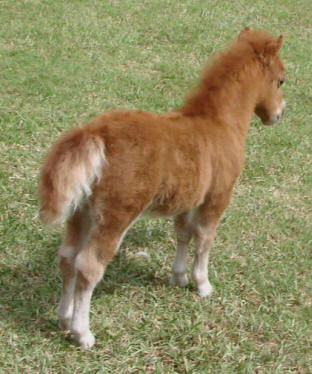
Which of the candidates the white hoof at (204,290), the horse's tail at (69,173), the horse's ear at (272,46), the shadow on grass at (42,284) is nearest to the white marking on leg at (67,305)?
the shadow on grass at (42,284)

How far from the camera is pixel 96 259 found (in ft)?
10.5

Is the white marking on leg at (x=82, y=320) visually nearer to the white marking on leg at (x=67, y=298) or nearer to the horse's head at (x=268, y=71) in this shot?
the white marking on leg at (x=67, y=298)

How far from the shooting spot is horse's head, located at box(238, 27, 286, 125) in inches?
157

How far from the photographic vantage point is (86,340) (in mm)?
3432

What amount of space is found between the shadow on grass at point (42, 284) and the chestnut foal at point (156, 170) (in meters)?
0.21

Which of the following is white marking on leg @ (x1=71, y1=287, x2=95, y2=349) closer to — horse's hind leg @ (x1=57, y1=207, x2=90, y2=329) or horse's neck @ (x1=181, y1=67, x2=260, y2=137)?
horse's hind leg @ (x1=57, y1=207, x2=90, y2=329)

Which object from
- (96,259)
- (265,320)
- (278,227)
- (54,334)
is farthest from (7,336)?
(278,227)

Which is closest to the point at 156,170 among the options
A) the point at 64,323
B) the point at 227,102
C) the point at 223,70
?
the point at 227,102

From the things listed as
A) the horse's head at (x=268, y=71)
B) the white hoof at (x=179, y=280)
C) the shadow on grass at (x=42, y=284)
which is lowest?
the shadow on grass at (x=42, y=284)

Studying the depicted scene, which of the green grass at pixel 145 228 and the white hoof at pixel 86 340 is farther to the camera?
the green grass at pixel 145 228

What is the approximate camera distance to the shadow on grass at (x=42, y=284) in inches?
142

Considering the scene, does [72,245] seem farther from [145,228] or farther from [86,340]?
[145,228]

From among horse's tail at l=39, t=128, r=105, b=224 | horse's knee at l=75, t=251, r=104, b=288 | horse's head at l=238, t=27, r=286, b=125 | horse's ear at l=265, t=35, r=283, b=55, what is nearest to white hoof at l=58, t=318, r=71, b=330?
horse's knee at l=75, t=251, r=104, b=288

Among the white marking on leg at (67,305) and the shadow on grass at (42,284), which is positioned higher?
the white marking on leg at (67,305)
